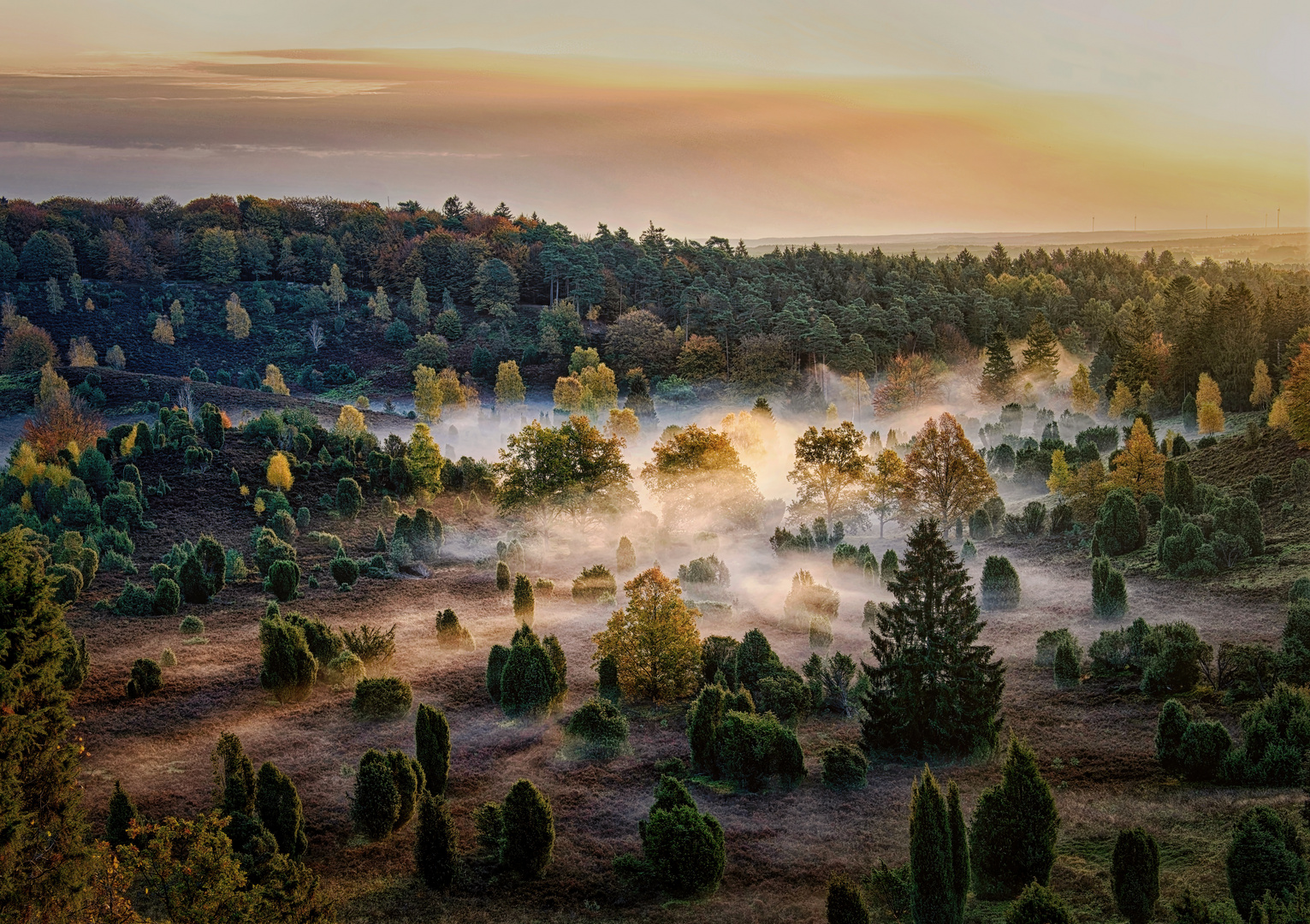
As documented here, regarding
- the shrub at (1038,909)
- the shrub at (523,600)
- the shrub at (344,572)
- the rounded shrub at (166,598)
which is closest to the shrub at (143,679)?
the rounded shrub at (166,598)

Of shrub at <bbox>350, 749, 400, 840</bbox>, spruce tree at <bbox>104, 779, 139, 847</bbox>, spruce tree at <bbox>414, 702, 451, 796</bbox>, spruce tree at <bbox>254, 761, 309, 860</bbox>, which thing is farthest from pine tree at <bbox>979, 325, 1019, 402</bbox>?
spruce tree at <bbox>104, 779, 139, 847</bbox>

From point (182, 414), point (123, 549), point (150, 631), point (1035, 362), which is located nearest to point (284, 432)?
point (182, 414)

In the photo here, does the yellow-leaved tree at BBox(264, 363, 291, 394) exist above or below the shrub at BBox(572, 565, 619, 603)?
above

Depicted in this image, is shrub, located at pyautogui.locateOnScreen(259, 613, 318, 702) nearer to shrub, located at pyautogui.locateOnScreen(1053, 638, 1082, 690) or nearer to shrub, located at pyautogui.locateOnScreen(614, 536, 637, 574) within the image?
shrub, located at pyautogui.locateOnScreen(614, 536, 637, 574)

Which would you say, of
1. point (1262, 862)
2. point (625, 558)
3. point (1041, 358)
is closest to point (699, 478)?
point (625, 558)

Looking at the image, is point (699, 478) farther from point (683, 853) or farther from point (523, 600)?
point (683, 853)
